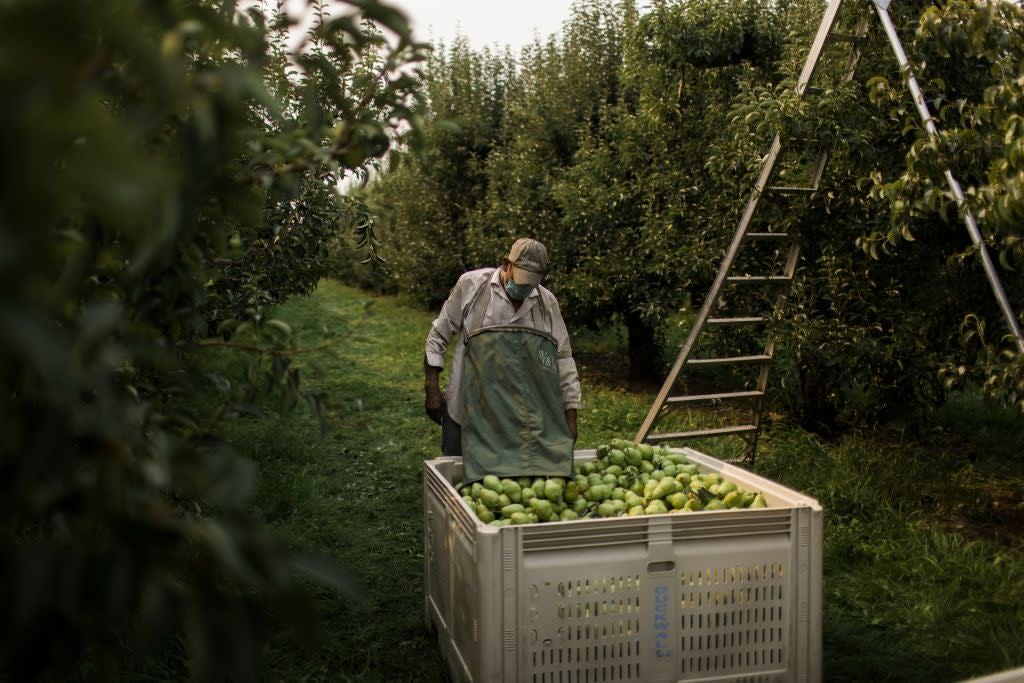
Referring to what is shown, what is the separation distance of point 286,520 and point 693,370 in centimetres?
635

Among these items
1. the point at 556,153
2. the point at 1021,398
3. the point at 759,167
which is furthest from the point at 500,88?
the point at 1021,398

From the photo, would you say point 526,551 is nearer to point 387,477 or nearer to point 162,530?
point 162,530

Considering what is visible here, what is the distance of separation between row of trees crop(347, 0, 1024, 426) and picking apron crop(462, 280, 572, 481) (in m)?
0.93

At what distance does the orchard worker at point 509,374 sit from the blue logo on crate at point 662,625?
0.92 meters

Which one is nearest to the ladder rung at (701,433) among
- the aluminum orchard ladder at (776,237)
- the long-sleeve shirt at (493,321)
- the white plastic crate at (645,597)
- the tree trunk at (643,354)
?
the aluminum orchard ladder at (776,237)

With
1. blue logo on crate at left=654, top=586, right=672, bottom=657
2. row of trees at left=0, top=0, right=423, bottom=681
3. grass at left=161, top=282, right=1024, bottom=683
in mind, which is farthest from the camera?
grass at left=161, top=282, right=1024, bottom=683

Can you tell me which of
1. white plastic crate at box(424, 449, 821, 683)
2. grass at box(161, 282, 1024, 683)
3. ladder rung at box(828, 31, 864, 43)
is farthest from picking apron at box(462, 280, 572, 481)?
ladder rung at box(828, 31, 864, 43)

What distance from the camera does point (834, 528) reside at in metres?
5.16

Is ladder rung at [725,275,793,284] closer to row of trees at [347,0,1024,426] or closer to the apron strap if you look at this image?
row of trees at [347,0,1024,426]

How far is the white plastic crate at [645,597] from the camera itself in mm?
2840

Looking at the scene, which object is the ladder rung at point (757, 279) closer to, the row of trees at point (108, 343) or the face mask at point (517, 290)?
the face mask at point (517, 290)

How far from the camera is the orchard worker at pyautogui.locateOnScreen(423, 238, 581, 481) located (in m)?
3.78

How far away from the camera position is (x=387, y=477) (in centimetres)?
684

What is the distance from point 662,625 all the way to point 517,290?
5.97 ft
